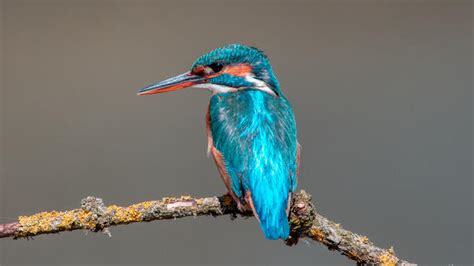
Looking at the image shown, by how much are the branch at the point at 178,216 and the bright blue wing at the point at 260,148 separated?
6 cm

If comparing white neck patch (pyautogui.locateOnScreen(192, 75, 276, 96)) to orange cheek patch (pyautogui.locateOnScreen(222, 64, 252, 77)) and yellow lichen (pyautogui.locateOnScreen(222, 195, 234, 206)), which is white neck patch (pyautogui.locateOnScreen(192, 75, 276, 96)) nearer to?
orange cheek patch (pyautogui.locateOnScreen(222, 64, 252, 77))

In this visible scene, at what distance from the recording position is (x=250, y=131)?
1.79 meters

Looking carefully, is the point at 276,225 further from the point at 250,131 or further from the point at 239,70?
the point at 239,70

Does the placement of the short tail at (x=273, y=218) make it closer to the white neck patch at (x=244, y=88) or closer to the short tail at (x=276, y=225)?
the short tail at (x=276, y=225)

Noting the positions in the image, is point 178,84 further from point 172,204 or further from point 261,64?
point 172,204

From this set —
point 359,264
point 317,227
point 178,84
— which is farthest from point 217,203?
point 178,84

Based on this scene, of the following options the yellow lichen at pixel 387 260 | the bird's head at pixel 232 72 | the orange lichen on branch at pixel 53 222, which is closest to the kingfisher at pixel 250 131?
the bird's head at pixel 232 72

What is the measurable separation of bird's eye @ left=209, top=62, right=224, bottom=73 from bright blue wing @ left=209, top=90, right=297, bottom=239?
4.7 inches

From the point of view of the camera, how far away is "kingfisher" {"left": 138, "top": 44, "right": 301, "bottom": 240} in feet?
5.49

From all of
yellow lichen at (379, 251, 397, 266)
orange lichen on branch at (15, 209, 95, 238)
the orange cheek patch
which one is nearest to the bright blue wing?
the orange cheek patch

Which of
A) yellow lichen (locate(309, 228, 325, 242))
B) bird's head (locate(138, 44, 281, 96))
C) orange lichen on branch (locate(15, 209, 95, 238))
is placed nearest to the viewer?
orange lichen on branch (locate(15, 209, 95, 238))

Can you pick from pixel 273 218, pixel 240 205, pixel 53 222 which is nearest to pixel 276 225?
pixel 273 218

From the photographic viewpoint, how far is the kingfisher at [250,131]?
5.49ft

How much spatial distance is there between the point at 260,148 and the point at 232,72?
0.37 meters
